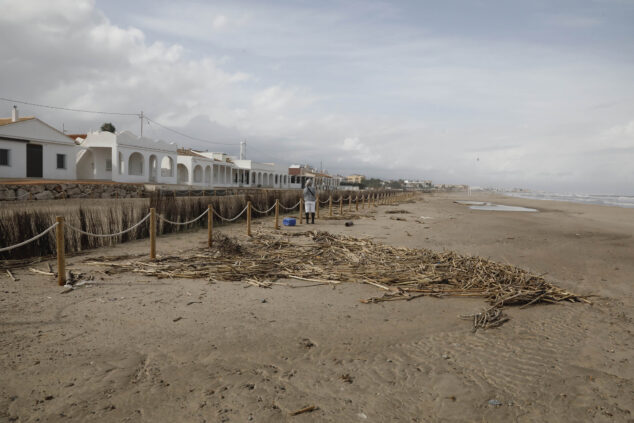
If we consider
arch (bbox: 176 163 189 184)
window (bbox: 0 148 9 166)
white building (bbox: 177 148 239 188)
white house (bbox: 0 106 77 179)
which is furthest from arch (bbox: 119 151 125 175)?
arch (bbox: 176 163 189 184)

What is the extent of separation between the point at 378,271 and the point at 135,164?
28.8 m

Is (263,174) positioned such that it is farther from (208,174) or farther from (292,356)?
(292,356)

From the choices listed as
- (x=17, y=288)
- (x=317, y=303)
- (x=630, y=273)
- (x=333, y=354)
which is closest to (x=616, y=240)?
(x=630, y=273)

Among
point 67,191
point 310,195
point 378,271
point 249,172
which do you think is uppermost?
point 249,172

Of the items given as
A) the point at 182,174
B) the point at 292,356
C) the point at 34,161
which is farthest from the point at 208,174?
the point at 292,356

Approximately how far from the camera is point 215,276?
5996 millimetres

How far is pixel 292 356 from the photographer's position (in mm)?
3480

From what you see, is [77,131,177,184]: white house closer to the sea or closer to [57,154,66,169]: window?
[57,154,66,169]: window

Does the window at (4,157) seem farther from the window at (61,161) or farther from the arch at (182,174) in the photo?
the arch at (182,174)

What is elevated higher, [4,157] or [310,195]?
[4,157]

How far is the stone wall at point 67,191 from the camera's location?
17.1 metres

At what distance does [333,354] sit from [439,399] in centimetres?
106

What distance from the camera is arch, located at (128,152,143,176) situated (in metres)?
29.3

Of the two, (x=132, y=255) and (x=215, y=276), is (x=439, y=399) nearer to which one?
(x=215, y=276)
